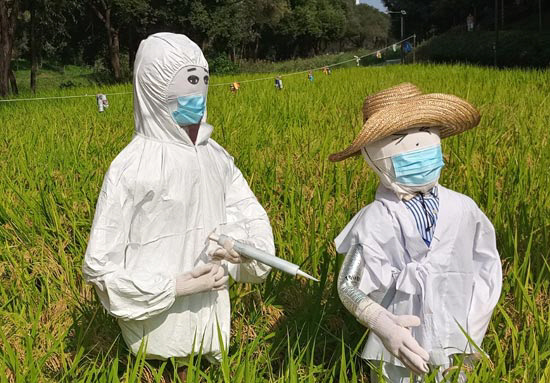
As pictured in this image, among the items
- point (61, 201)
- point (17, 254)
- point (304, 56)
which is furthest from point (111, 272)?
point (304, 56)

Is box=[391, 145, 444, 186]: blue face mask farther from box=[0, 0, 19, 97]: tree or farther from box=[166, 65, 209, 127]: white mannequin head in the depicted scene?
box=[0, 0, 19, 97]: tree

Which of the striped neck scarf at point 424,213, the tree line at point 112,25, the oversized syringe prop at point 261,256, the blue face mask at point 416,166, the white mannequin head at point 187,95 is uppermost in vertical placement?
the tree line at point 112,25

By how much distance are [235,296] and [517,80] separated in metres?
4.93

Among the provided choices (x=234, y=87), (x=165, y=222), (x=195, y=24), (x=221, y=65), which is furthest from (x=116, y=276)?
(x=221, y=65)

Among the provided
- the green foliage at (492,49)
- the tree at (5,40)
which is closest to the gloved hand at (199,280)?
the tree at (5,40)

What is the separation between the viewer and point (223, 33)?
15289mm

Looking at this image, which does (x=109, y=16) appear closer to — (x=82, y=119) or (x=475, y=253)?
(x=82, y=119)

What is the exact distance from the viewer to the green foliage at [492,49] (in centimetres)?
1114

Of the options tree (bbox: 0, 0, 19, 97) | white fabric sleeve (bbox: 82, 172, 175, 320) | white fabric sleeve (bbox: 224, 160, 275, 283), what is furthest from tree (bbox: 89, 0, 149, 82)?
white fabric sleeve (bbox: 82, 172, 175, 320)

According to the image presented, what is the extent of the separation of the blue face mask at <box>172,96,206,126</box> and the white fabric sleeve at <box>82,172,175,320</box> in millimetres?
201

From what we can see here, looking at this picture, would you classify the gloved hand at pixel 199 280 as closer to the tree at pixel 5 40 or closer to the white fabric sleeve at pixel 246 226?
the white fabric sleeve at pixel 246 226

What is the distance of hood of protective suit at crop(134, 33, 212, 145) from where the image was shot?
44.9 inches

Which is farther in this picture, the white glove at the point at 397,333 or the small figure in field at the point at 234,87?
the small figure in field at the point at 234,87

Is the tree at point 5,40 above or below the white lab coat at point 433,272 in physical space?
above
